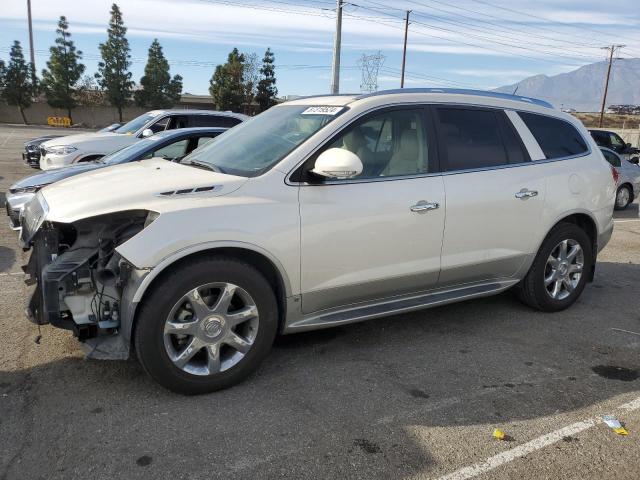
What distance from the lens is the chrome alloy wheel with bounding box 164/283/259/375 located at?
3.32m

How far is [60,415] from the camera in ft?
10.5

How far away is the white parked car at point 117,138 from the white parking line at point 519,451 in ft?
27.4

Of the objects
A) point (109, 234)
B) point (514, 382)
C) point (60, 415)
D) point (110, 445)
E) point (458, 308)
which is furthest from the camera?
point (458, 308)

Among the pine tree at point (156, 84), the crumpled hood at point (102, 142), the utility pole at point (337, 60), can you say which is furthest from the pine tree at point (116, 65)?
the crumpled hood at point (102, 142)

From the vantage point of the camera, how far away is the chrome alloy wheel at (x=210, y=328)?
10.9ft

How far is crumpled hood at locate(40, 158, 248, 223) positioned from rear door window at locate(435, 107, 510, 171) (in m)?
1.67

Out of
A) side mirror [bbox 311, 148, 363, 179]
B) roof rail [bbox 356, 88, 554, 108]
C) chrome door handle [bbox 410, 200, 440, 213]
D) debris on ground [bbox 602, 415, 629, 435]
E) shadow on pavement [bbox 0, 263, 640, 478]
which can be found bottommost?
shadow on pavement [bbox 0, 263, 640, 478]

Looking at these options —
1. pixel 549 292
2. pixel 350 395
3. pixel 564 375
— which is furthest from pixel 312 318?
pixel 549 292

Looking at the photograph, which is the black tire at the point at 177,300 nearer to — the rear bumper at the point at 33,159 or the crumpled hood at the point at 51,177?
the crumpled hood at the point at 51,177

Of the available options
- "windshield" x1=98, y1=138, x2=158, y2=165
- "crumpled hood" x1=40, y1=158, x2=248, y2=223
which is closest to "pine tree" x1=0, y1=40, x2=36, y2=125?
"windshield" x1=98, y1=138, x2=158, y2=165

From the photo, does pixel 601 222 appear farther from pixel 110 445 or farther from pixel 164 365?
pixel 110 445

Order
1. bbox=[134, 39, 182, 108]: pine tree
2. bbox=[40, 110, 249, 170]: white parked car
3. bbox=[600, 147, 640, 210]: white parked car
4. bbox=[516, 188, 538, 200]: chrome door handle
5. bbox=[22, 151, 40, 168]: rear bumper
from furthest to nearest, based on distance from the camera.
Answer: bbox=[134, 39, 182, 108]: pine tree, bbox=[22, 151, 40, 168]: rear bumper, bbox=[600, 147, 640, 210]: white parked car, bbox=[40, 110, 249, 170]: white parked car, bbox=[516, 188, 538, 200]: chrome door handle

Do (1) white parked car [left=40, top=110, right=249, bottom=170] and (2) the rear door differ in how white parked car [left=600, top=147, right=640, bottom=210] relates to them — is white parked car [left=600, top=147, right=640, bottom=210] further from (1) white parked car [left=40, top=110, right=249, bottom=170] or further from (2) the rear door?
(2) the rear door

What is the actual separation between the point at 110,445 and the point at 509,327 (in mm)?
3347
